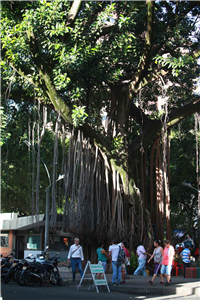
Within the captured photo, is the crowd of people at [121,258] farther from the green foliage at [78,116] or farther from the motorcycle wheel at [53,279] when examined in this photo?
the green foliage at [78,116]

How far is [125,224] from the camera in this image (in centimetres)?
1210

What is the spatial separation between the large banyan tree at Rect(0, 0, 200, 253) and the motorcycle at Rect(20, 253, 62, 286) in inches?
47.2

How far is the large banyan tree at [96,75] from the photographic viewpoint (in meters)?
10.6

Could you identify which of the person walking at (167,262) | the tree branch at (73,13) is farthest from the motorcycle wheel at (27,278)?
the tree branch at (73,13)

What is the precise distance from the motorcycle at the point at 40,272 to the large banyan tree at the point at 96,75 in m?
1.20

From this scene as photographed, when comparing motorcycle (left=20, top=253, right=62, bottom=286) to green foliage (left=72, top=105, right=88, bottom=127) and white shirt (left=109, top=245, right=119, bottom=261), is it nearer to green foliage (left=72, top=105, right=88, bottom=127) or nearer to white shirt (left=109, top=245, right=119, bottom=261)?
white shirt (left=109, top=245, right=119, bottom=261)

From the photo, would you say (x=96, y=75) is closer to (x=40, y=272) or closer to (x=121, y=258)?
(x=121, y=258)

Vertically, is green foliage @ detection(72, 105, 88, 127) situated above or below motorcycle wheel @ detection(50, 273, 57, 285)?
above

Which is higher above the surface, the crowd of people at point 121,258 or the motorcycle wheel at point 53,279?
the crowd of people at point 121,258

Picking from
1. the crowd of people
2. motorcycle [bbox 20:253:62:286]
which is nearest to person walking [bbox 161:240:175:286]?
the crowd of people

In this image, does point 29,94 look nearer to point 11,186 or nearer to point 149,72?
point 149,72

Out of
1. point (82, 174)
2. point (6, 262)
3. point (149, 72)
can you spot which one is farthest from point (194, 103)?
point (6, 262)

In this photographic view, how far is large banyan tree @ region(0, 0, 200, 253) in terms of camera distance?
10609mm

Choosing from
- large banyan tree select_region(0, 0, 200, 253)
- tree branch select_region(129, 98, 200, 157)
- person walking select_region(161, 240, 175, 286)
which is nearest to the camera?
person walking select_region(161, 240, 175, 286)
